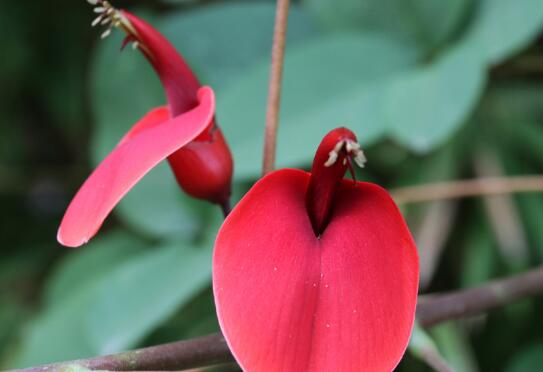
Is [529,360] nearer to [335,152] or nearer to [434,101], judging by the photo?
[434,101]

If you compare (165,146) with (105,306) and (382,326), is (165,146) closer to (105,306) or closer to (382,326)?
(382,326)

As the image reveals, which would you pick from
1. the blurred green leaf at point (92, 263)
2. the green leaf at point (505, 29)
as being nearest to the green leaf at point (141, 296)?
the blurred green leaf at point (92, 263)

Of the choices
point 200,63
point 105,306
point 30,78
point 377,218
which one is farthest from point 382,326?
point 30,78

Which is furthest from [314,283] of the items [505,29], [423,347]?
[505,29]

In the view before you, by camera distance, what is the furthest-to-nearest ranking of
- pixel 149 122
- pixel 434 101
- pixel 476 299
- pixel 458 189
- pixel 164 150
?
pixel 458 189, pixel 434 101, pixel 476 299, pixel 149 122, pixel 164 150

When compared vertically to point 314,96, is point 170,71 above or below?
above

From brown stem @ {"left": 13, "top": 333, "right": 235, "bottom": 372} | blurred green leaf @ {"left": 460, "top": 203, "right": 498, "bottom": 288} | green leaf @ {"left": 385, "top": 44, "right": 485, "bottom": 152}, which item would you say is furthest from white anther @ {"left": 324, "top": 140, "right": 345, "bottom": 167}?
blurred green leaf @ {"left": 460, "top": 203, "right": 498, "bottom": 288}
